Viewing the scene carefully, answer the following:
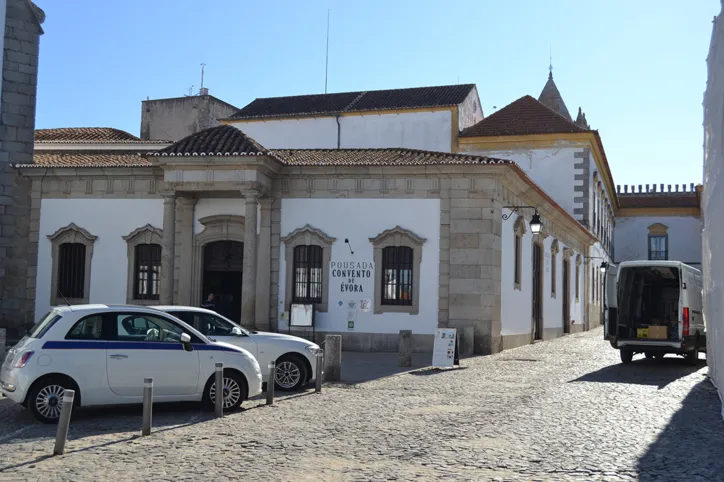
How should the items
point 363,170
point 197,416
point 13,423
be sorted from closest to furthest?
point 13,423
point 197,416
point 363,170

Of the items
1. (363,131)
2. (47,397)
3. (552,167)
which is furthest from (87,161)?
(552,167)

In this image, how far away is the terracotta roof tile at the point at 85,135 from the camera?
1299 inches

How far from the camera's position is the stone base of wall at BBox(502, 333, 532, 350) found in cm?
2242

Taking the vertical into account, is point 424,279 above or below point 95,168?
below

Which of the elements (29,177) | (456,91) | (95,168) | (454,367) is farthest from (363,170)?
(456,91)

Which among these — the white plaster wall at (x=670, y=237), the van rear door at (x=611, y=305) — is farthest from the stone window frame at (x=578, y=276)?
the white plaster wall at (x=670, y=237)

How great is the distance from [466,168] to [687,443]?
12.3 metres

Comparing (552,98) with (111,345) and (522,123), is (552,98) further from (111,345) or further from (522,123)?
(111,345)

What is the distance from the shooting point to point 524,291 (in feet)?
81.7

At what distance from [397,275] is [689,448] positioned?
12.8 meters

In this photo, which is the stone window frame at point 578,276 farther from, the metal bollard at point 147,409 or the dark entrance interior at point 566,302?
the metal bollard at point 147,409

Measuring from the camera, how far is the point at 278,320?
21625 mm

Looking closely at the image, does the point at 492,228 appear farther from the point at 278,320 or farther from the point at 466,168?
the point at 278,320

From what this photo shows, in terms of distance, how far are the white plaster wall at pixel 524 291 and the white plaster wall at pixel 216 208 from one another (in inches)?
286
